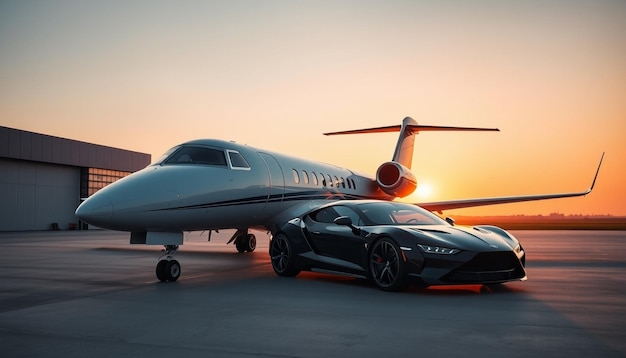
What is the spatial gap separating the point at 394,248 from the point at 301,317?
2448 mm

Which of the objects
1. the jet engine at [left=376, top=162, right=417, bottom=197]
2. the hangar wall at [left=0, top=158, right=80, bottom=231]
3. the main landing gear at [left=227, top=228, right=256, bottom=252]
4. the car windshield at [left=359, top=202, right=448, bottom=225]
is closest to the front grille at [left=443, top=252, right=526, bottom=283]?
the car windshield at [left=359, top=202, right=448, bottom=225]

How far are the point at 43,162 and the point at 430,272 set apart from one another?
39.1m

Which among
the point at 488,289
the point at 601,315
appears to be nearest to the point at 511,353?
the point at 601,315

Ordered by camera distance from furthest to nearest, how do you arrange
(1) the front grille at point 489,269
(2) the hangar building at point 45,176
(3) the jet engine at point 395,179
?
(2) the hangar building at point 45,176 < (3) the jet engine at point 395,179 < (1) the front grille at point 489,269

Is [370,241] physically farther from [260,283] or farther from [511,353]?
[511,353]

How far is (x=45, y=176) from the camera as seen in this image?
41094 millimetres

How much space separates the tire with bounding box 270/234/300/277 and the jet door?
2.55 metres

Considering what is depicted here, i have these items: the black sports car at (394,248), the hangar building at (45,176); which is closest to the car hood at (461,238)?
the black sports car at (394,248)

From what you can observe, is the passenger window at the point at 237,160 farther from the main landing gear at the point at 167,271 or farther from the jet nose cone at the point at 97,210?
the jet nose cone at the point at 97,210

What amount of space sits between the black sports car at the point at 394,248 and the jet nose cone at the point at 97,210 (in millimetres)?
2859

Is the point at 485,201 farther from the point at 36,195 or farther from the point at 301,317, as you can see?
the point at 36,195

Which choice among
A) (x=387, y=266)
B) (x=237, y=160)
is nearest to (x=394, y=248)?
(x=387, y=266)

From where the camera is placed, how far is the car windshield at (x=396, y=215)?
903 cm

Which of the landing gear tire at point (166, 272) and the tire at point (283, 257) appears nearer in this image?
the landing gear tire at point (166, 272)
